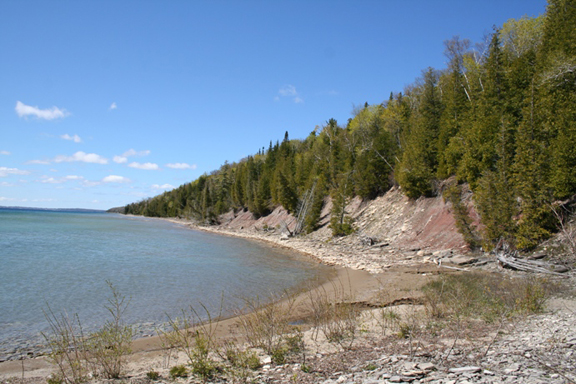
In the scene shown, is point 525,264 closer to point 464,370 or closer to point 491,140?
point 491,140

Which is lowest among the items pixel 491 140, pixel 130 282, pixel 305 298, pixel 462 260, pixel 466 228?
pixel 130 282

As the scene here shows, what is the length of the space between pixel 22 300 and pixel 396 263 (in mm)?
19530

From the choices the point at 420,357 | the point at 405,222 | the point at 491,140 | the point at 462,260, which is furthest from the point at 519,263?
the point at 405,222

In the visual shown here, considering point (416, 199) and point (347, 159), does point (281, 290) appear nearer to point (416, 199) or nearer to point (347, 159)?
point (416, 199)

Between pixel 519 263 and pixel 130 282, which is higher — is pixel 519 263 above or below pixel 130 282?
above

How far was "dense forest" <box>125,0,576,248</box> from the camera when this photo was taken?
1986 centimetres

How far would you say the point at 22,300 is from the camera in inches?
578

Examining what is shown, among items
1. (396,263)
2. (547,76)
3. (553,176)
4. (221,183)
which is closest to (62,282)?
(396,263)

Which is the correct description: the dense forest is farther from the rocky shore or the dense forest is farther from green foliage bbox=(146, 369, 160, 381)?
green foliage bbox=(146, 369, 160, 381)

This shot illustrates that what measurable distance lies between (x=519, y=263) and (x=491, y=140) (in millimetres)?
10964

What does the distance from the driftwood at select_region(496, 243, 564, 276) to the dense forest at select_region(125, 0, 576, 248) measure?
2.96 ft

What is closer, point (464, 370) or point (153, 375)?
point (464, 370)

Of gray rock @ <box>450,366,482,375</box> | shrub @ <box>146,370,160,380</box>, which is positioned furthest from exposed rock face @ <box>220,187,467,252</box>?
shrub @ <box>146,370,160,380</box>

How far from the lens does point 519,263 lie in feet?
58.1
